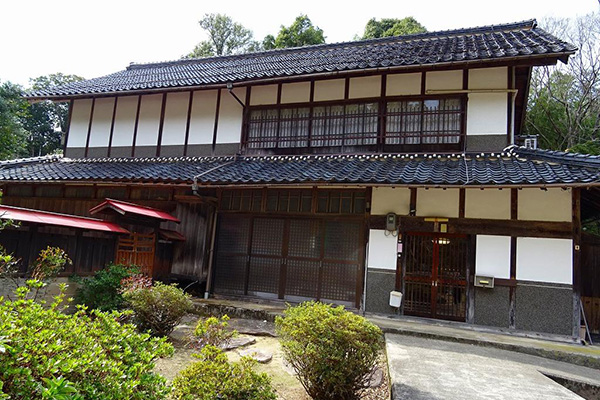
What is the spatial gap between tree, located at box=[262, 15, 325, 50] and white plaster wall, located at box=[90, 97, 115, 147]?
18.6 metres

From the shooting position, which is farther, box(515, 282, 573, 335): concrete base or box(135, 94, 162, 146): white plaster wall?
box(135, 94, 162, 146): white plaster wall

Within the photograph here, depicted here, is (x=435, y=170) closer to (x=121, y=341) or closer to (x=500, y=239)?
(x=500, y=239)

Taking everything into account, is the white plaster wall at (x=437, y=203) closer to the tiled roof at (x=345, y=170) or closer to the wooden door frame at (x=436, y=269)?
the wooden door frame at (x=436, y=269)

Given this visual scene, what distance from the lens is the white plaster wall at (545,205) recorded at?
804 centimetres

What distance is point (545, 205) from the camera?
26.8ft

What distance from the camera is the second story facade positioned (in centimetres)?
948

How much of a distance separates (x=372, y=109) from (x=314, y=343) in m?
7.61

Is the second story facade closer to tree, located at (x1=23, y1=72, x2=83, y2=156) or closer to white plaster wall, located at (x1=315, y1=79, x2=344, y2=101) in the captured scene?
white plaster wall, located at (x1=315, y1=79, x2=344, y2=101)

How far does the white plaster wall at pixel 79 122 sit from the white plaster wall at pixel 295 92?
761cm

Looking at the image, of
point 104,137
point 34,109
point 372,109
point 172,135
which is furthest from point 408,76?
point 34,109

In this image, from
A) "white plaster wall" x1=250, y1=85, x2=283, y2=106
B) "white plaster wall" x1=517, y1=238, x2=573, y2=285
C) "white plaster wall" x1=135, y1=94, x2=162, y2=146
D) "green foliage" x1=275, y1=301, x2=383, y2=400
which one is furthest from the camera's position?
"white plaster wall" x1=135, y1=94, x2=162, y2=146

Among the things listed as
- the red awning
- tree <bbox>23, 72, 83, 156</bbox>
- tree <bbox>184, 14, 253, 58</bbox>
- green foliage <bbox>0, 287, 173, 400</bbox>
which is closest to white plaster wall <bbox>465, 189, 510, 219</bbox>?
green foliage <bbox>0, 287, 173, 400</bbox>

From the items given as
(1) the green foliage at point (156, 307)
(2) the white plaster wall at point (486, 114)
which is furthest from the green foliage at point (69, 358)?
(2) the white plaster wall at point (486, 114)

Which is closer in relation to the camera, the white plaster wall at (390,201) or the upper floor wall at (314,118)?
the white plaster wall at (390,201)
